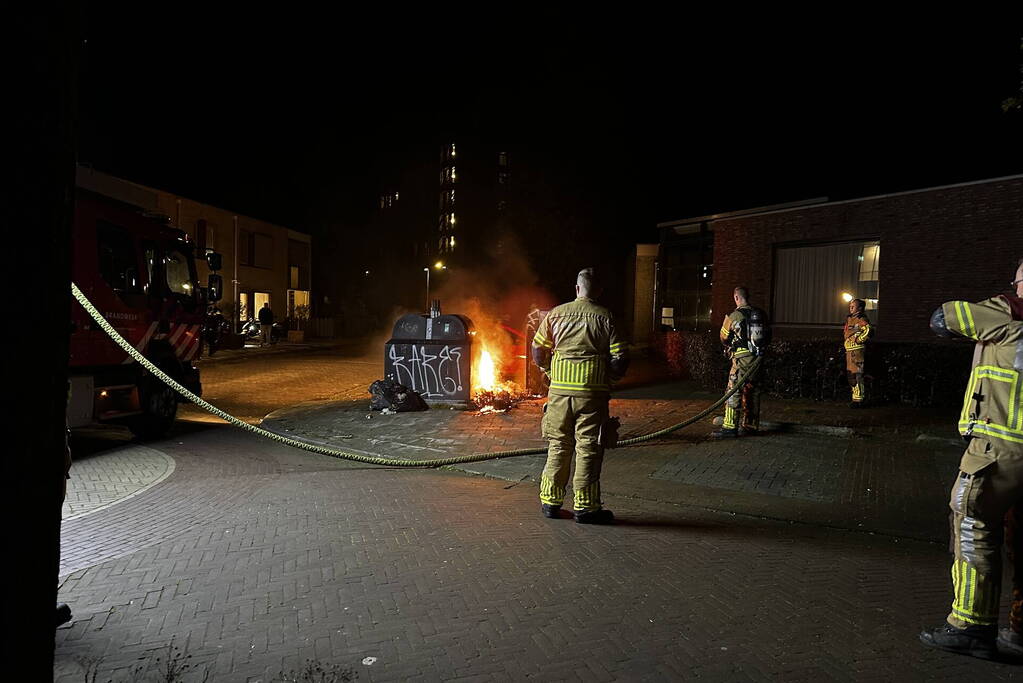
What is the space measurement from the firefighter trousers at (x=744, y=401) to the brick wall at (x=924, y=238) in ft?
21.3

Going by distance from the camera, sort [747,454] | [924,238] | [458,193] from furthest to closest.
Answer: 1. [458,193]
2. [924,238]
3. [747,454]

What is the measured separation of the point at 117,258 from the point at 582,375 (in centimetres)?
642

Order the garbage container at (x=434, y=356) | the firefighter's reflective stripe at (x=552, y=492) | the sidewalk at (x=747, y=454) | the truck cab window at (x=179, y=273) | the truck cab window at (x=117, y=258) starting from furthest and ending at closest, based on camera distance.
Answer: the garbage container at (x=434, y=356), the truck cab window at (x=179, y=273), the truck cab window at (x=117, y=258), the sidewalk at (x=747, y=454), the firefighter's reflective stripe at (x=552, y=492)

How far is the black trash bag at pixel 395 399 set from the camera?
1150 centimetres

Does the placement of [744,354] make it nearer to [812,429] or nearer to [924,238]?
[812,429]

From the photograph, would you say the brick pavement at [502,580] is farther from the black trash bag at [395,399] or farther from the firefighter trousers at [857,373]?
the firefighter trousers at [857,373]

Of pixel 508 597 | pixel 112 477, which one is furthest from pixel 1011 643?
pixel 112 477

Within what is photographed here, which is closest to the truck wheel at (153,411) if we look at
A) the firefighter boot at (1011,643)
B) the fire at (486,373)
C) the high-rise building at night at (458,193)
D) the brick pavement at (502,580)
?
the brick pavement at (502,580)

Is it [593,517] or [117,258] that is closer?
[593,517]

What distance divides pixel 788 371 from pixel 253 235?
2825 centimetres

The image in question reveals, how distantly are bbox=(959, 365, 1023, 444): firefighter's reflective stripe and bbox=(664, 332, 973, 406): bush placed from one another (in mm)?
8444

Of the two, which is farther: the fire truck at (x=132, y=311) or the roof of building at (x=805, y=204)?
the roof of building at (x=805, y=204)

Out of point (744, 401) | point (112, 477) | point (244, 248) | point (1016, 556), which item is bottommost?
point (112, 477)

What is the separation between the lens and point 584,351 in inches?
227
